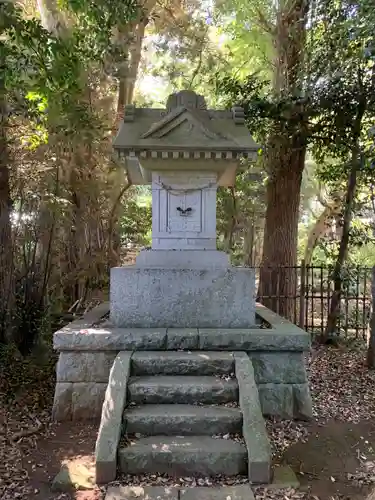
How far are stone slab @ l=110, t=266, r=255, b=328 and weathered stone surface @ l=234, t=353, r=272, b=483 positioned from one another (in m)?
0.80

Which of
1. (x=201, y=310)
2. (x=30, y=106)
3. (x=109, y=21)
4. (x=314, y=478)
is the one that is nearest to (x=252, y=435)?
(x=314, y=478)

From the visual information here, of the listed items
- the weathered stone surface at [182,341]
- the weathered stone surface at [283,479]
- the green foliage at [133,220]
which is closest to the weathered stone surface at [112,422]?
the weathered stone surface at [182,341]

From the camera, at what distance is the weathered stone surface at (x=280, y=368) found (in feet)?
15.0

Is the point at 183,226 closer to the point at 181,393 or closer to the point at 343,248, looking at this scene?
the point at 181,393

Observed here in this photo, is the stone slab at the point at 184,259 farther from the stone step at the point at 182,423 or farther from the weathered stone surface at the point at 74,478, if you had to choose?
the weathered stone surface at the point at 74,478

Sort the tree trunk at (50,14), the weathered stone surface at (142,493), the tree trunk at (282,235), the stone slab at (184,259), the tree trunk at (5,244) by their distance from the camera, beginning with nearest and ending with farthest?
the weathered stone surface at (142,493)
the stone slab at (184,259)
the tree trunk at (5,244)
the tree trunk at (282,235)
the tree trunk at (50,14)

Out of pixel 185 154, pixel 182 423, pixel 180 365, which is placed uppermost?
pixel 185 154

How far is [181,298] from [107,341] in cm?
103

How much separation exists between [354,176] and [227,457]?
5.30 metres

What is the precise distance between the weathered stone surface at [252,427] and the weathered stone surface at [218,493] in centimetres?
15

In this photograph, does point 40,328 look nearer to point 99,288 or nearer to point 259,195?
point 99,288

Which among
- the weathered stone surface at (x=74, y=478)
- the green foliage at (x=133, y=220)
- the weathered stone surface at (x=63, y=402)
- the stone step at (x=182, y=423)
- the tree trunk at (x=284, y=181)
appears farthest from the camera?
the green foliage at (x=133, y=220)

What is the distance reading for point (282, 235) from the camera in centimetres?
826

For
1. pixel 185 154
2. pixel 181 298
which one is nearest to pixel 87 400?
pixel 181 298
